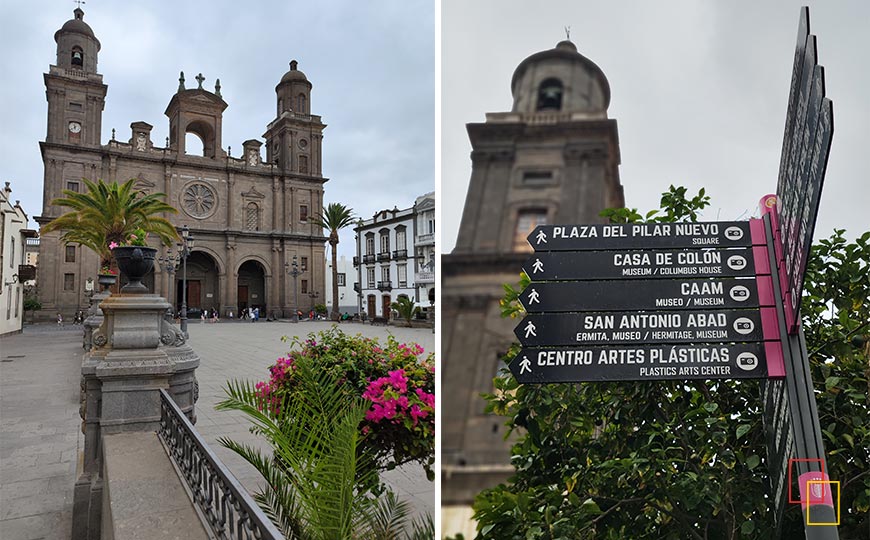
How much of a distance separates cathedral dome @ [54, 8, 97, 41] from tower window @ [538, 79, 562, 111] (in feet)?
133

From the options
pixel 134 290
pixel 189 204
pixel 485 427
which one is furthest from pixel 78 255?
pixel 485 427

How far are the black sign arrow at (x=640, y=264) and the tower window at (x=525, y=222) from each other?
364 millimetres

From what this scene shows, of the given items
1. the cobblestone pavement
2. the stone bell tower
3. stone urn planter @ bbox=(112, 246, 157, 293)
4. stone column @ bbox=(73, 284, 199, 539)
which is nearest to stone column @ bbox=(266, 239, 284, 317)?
the stone bell tower

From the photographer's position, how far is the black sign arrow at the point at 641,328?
1.58 m

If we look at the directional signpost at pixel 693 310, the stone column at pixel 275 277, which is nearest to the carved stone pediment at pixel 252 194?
the stone column at pixel 275 277

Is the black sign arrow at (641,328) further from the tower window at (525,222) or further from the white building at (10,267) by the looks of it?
the white building at (10,267)

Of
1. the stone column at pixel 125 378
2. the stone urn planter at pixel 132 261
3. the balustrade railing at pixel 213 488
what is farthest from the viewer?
the stone urn planter at pixel 132 261

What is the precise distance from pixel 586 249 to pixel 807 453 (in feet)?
2.32

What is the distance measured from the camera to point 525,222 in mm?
2047

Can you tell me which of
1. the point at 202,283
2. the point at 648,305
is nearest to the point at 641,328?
the point at 648,305

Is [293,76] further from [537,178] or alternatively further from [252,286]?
[537,178]

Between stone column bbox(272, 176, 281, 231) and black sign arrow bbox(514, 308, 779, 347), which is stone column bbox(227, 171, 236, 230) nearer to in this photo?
stone column bbox(272, 176, 281, 231)

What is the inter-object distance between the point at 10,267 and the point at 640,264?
1081 inches

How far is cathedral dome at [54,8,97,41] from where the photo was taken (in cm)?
3494
